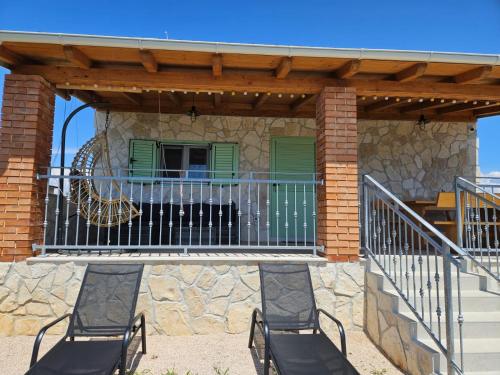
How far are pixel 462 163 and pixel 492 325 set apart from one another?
15.4ft

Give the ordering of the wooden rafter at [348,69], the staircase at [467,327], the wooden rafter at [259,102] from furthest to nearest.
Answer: the wooden rafter at [259,102] → the wooden rafter at [348,69] → the staircase at [467,327]

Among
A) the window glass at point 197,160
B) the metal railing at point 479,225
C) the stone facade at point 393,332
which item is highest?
the window glass at point 197,160

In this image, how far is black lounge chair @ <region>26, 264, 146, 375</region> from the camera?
2643 millimetres

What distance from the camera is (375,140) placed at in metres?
6.92

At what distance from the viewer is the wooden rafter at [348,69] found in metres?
4.01

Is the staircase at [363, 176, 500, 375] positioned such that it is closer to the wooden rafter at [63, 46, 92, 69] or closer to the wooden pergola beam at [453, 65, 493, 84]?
the wooden pergola beam at [453, 65, 493, 84]

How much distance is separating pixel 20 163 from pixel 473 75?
5684 mm

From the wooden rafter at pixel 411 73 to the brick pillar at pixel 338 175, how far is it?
65cm

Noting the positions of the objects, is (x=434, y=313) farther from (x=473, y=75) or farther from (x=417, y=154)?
(x=417, y=154)

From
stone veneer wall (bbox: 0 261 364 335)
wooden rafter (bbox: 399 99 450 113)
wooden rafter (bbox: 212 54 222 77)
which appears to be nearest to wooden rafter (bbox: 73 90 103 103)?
wooden rafter (bbox: 212 54 222 77)

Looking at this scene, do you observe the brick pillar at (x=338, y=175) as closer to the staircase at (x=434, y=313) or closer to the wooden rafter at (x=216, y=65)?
the staircase at (x=434, y=313)

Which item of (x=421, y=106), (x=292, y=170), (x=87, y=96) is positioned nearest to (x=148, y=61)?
(x=87, y=96)

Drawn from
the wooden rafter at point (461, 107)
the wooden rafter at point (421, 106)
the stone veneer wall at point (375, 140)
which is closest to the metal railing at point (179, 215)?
the stone veneer wall at point (375, 140)

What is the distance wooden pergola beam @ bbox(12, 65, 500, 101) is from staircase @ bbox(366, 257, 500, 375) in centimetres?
232
